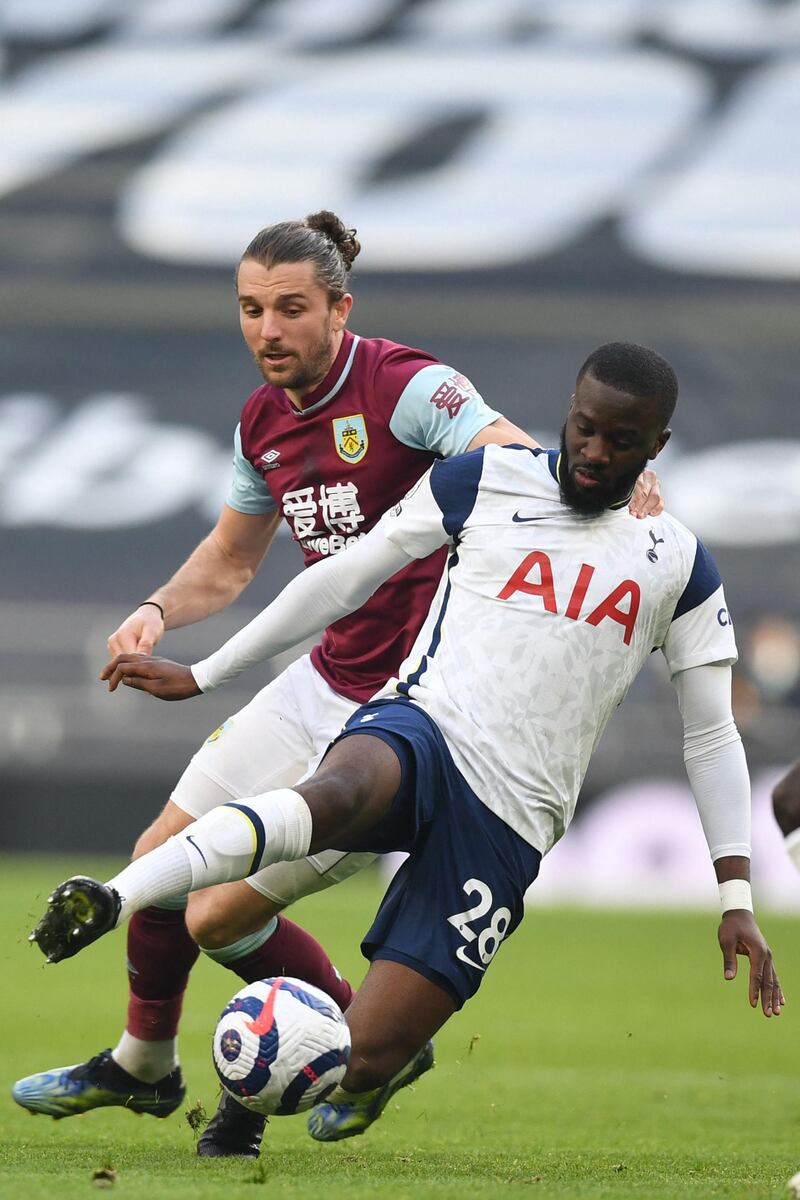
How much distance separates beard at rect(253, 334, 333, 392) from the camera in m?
4.70

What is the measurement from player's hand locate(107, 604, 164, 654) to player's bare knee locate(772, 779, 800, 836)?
1.55 m

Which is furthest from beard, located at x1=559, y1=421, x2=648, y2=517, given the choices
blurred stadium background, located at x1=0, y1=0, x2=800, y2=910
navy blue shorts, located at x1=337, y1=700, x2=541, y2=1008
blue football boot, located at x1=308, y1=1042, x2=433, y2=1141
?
blurred stadium background, located at x1=0, y1=0, x2=800, y2=910

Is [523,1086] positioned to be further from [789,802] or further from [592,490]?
[592,490]

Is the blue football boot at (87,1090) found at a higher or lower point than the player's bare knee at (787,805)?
lower

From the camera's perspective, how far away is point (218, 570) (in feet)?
17.2

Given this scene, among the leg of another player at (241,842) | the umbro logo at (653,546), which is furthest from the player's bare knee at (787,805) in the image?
the leg of another player at (241,842)

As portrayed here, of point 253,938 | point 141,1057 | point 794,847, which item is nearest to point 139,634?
point 253,938

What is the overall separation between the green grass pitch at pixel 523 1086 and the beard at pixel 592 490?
4.96ft

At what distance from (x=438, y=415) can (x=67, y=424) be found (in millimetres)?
13430

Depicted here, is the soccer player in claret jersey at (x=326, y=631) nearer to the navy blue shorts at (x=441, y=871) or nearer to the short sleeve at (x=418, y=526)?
the short sleeve at (x=418, y=526)

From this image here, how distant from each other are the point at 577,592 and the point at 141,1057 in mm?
1908

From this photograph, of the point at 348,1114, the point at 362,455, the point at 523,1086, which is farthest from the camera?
the point at 523,1086

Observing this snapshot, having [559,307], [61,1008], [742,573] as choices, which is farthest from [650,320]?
[61,1008]

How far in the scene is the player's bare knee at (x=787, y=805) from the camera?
163 inches
